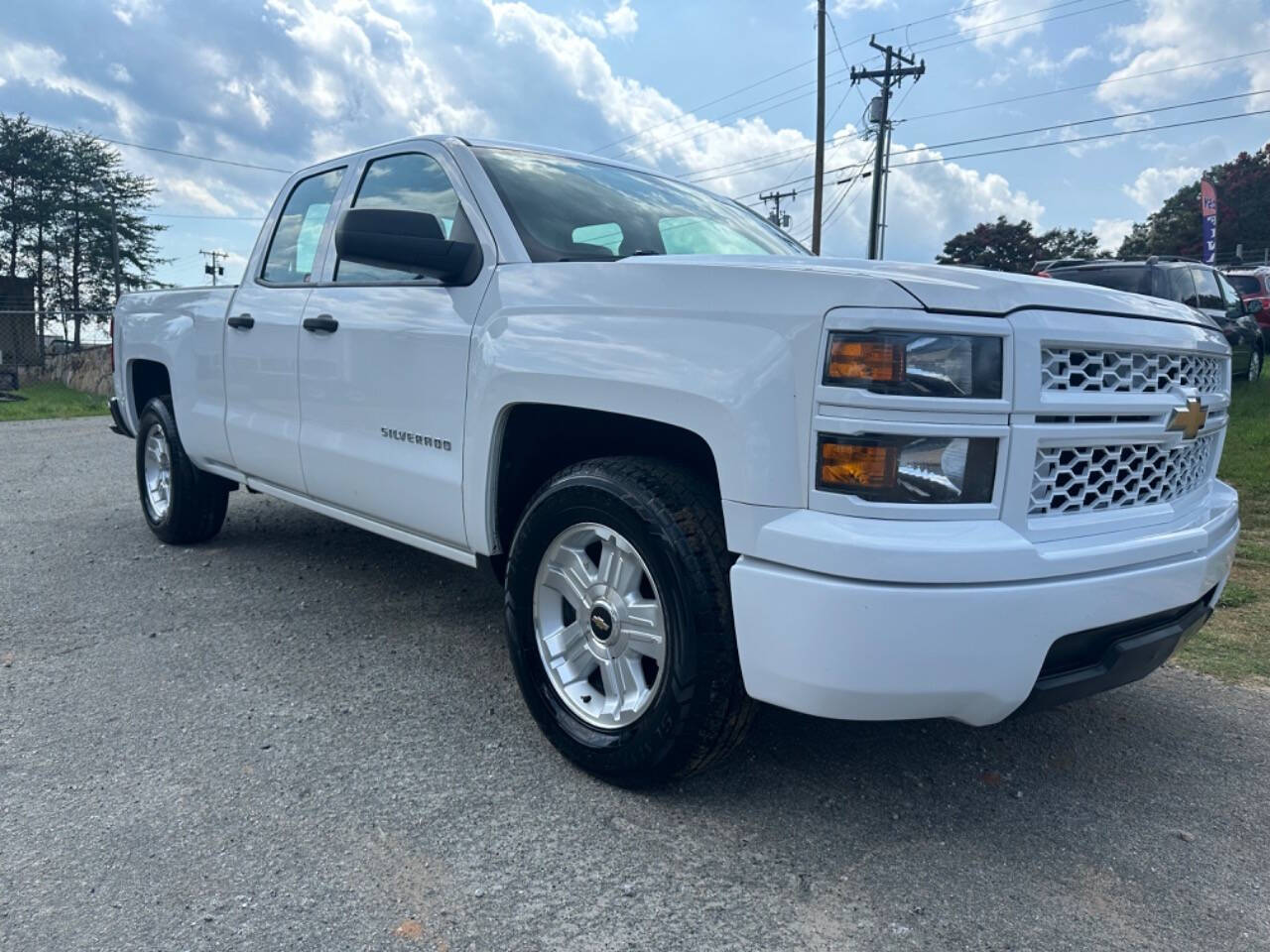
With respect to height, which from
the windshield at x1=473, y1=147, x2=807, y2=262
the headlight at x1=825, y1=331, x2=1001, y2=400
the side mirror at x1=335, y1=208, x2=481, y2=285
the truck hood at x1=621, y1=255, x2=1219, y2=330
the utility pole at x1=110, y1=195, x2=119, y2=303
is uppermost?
the utility pole at x1=110, y1=195, x2=119, y2=303

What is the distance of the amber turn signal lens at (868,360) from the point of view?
6.81 ft

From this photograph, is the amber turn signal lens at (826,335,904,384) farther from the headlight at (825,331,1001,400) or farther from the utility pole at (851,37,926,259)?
the utility pole at (851,37,926,259)

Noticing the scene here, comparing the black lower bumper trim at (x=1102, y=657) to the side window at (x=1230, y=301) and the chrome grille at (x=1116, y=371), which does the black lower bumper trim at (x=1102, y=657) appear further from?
the side window at (x=1230, y=301)

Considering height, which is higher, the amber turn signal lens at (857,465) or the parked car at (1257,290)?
the parked car at (1257,290)

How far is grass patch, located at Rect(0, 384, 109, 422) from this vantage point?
1443cm

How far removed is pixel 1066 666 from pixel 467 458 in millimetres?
1813

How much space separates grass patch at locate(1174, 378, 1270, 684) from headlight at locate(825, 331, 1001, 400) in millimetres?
1335

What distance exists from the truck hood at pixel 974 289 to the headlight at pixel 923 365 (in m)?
0.09

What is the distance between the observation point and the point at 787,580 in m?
2.15

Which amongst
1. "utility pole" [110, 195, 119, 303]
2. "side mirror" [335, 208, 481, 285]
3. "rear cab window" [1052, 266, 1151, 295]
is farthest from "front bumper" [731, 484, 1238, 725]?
"utility pole" [110, 195, 119, 303]

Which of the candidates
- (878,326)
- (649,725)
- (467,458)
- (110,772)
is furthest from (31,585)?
(878,326)

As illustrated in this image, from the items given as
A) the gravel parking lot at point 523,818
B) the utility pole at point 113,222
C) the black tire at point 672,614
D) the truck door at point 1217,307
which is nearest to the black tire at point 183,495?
the gravel parking lot at point 523,818

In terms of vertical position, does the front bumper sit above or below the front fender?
below

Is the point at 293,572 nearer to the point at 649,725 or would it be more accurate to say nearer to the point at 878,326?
the point at 649,725
